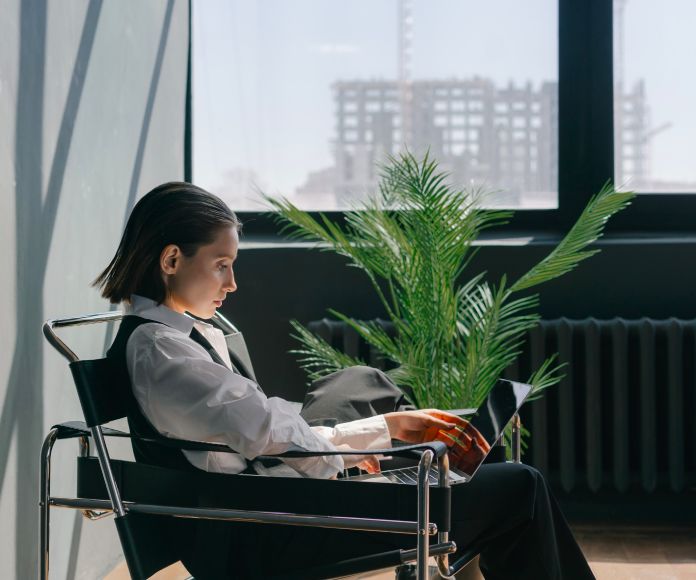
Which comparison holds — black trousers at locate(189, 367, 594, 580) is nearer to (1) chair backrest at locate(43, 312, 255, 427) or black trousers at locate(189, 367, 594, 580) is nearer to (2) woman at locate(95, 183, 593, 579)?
Result: (2) woman at locate(95, 183, 593, 579)

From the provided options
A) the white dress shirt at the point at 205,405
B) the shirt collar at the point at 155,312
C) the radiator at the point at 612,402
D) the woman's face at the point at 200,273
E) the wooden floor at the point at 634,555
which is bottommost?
the wooden floor at the point at 634,555

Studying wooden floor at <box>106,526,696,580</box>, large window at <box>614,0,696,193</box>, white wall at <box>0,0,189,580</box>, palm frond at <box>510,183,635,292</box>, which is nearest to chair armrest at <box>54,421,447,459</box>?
white wall at <box>0,0,189,580</box>

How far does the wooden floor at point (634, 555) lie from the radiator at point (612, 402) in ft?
0.51

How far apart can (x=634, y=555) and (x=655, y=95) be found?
66.0 inches

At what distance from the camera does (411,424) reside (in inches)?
68.8

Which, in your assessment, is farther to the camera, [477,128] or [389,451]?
[477,128]

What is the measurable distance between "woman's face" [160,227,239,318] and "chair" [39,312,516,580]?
0.61 feet

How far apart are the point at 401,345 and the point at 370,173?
1.00m

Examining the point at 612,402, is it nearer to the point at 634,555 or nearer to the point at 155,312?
the point at 634,555

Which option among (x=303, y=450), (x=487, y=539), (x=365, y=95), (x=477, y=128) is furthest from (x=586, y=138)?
(x=303, y=450)

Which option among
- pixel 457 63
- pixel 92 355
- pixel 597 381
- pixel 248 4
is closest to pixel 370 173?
pixel 457 63

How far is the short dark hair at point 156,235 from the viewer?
64.4 inches

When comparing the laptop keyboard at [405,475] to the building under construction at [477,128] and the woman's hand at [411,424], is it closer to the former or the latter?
the woman's hand at [411,424]

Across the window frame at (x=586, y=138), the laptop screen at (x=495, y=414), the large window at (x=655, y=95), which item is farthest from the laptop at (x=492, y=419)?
the large window at (x=655, y=95)
